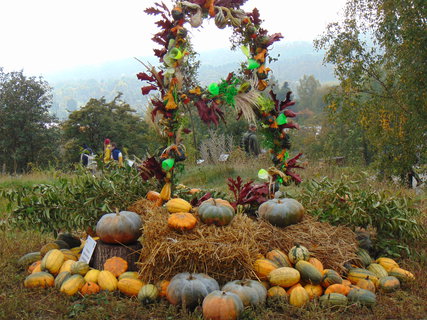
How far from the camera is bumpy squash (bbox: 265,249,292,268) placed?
399 centimetres

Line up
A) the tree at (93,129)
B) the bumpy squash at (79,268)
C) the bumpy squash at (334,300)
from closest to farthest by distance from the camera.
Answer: the bumpy squash at (334,300) → the bumpy squash at (79,268) → the tree at (93,129)

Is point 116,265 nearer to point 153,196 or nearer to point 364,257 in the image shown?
point 153,196

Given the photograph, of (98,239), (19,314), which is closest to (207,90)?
(98,239)

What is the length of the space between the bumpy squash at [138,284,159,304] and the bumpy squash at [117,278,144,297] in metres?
0.16

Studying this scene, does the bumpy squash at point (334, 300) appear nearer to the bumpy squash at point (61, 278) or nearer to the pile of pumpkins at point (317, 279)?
the pile of pumpkins at point (317, 279)

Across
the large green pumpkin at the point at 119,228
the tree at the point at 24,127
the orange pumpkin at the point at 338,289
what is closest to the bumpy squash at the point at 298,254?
the orange pumpkin at the point at 338,289

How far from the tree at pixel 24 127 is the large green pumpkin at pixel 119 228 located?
18265mm

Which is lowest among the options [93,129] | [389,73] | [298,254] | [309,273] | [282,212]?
[309,273]

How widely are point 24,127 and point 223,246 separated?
65.8ft

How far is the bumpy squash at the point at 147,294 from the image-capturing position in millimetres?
3629

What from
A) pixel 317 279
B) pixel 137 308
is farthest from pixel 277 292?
pixel 137 308

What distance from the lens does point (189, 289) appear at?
3.47 m

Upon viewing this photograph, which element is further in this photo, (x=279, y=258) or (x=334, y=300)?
(x=279, y=258)

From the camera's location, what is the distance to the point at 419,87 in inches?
431
